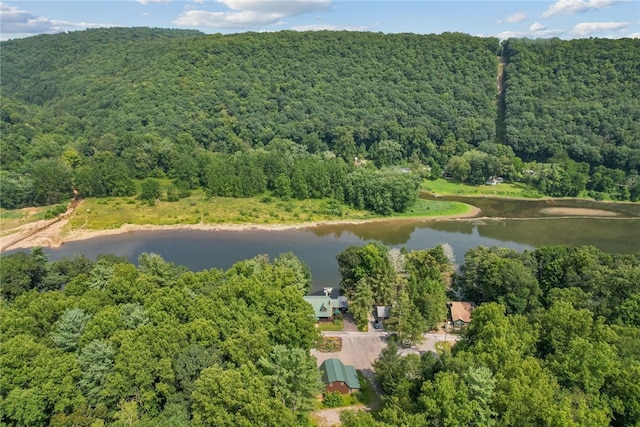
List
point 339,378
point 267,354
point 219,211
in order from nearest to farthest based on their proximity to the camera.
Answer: point 267,354
point 339,378
point 219,211

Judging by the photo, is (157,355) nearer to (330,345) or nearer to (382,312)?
(330,345)

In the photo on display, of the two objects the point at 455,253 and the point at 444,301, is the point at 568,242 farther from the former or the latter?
the point at 444,301

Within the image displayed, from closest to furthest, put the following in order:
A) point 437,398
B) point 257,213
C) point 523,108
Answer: point 437,398 < point 257,213 < point 523,108

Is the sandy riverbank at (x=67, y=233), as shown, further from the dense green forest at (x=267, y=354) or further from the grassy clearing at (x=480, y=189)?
the dense green forest at (x=267, y=354)

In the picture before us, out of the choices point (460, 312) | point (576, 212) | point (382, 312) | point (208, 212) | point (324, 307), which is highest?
point (208, 212)

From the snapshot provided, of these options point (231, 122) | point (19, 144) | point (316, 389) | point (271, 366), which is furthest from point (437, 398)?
point (19, 144)

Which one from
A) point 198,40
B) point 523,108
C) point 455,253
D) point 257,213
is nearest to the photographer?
point 455,253

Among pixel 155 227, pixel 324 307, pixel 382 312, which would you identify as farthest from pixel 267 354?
pixel 155 227
